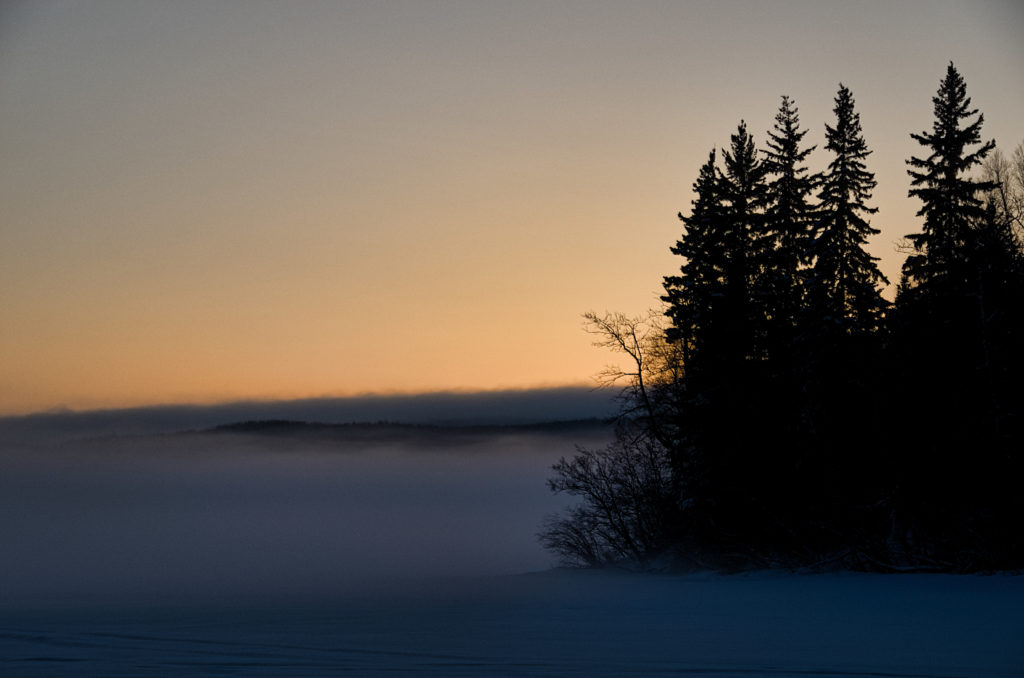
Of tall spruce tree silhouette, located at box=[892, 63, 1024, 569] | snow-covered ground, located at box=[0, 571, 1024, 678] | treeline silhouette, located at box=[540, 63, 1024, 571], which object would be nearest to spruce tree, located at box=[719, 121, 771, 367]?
treeline silhouette, located at box=[540, 63, 1024, 571]

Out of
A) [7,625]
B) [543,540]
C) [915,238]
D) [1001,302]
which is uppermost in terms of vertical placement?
[915,238]

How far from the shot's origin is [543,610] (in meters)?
27.6

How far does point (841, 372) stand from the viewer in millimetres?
39062

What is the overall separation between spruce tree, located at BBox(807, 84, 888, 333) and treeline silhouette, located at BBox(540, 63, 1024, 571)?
0.29ft

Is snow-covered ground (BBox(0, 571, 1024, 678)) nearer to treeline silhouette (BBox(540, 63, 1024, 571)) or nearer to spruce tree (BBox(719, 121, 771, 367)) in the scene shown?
treeline silhouette (BBox(540, 63, 1024, 571))

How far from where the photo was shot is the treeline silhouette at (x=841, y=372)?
117ft

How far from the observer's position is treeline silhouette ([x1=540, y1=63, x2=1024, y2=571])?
35781 mm

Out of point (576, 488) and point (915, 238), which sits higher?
point (915, 238)

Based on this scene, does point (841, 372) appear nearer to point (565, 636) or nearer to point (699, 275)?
point (699, 275)

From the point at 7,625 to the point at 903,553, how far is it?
31.8 metres

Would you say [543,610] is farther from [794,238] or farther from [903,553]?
[794,238]

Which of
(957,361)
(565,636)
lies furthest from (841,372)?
(565,636)

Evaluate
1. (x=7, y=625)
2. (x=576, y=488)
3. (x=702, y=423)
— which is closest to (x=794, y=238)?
(x=702, y=423)

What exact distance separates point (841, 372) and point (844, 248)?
210 inches
